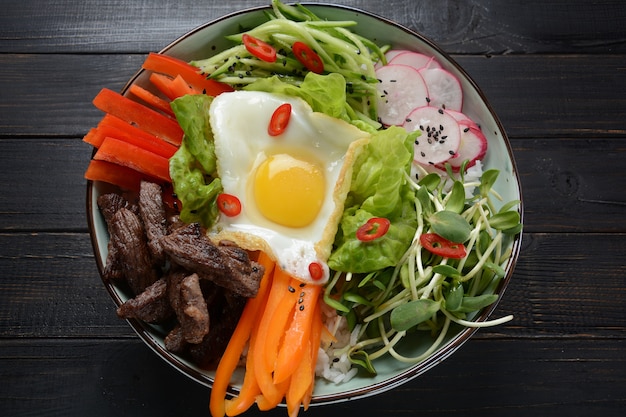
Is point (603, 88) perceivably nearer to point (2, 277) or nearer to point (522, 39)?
point (522, 39)

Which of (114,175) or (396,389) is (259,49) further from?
(396,389)

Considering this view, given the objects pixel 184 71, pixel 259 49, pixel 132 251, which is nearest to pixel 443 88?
pixel 259 49

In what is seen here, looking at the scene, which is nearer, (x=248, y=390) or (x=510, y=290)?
(x=248, y=390)

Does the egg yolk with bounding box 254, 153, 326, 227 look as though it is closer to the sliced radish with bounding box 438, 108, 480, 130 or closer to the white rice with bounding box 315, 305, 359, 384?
the white rice with bounding box 315, 305, 359, 384

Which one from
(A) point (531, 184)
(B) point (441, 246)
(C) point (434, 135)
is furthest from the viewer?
(A) point (531, 184)

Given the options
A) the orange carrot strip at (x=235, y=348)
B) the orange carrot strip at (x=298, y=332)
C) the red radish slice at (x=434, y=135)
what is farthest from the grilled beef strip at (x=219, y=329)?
the red radish slice at (x=434, y=135)

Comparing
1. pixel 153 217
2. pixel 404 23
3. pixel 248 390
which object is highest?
pixel 404 23

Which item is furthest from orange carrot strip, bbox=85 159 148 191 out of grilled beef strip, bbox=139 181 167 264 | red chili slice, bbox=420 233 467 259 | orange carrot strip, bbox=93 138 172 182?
red chili slice, bbox=420 233 467 259
